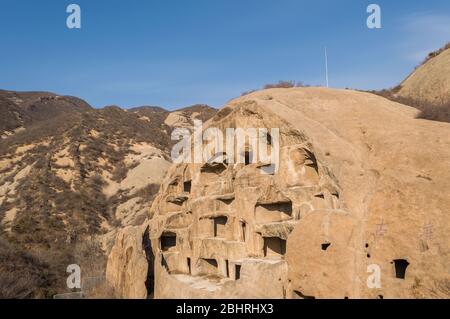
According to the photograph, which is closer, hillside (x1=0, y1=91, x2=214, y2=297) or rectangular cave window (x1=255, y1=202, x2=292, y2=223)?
rectangular cave window (x1=255, y1=202, x2=292, y2=223)

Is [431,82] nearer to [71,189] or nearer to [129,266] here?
[129,266]

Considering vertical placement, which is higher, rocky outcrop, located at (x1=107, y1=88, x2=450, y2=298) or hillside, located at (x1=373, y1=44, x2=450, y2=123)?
hillside, located at (x1=373, y1=44, x2=450, y2=123)

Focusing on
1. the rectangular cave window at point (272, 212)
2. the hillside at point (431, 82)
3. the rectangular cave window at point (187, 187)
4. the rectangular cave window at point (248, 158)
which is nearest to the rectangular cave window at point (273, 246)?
the rectangular cave window at point (272, 212)

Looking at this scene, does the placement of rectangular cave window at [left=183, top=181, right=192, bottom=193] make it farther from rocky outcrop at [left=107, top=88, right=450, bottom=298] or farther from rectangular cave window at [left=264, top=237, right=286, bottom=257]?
rectangular cave window at [left=264, top=237, right=286, bottom=257]

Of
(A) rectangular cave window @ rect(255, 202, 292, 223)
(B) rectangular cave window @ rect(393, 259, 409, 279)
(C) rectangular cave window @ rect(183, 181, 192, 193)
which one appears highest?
(C) rectangular cave window @ rect(183, 181, 192, 193)

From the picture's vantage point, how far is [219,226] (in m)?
18.3

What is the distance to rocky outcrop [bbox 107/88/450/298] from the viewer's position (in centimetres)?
971

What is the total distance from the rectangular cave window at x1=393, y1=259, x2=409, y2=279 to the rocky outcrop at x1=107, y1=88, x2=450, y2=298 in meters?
0.02

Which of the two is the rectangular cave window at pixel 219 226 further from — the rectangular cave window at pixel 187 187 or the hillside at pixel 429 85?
the hillside at pixel 429 85

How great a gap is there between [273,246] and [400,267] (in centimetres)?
607

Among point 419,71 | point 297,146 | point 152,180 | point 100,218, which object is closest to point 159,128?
point 152,180

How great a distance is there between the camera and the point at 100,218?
33656 millimetres

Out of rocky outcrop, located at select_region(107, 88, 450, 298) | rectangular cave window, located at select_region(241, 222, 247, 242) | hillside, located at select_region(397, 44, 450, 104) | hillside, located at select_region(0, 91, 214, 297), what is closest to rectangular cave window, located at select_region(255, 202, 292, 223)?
rocky outcrop, located at select_region(107, 88, 450, 298)

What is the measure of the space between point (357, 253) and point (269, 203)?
5.58m
